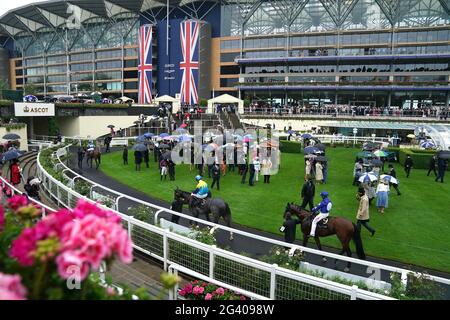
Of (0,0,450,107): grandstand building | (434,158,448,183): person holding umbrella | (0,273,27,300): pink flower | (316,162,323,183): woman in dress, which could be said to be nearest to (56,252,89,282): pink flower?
(0,273,27,300): pink flower

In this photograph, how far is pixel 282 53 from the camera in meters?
58.9

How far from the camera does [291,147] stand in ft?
95.1

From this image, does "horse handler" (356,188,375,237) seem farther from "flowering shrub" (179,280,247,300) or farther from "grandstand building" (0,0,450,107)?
"grandstand building" (0,0,450,107)

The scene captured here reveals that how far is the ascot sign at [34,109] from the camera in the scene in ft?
98.9

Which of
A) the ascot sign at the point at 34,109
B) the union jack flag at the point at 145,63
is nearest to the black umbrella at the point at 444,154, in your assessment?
the ascot sign at the point at 34,109

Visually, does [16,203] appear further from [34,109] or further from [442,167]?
[34,109]

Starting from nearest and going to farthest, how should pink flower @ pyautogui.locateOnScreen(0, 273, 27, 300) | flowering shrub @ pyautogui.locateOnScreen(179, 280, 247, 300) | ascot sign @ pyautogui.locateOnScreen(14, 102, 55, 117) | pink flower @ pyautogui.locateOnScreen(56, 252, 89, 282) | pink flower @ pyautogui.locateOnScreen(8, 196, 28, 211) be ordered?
pink flower @ pyautogui.locateOnScreen(0, 273, 27, 300)
pink flower @ pyautogui.locateOnScreen(56, 252, 89, 282)
pink flower @ pyautogui.locateOnScreen(8, 196, 28, 211)
flowering shrub @ pyautogui.locateOnScreen(179, 280, 247, 300)
ascot sign @ pyautogui.locateOnScreen(14, 102, 55, 117)

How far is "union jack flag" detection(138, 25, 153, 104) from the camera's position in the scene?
209ft

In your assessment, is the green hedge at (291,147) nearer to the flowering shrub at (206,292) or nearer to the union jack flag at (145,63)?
the flowering shrub at (206,292)

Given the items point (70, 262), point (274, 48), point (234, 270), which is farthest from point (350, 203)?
point (274, 48)

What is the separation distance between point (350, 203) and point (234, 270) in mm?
9223

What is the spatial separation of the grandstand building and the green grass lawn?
3498cm

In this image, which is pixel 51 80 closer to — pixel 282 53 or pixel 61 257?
pixel 282 53

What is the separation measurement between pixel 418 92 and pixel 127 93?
52.5 metres
